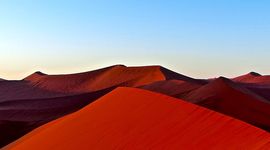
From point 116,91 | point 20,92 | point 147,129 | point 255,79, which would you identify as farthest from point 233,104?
point 255,79

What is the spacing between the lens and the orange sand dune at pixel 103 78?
63416mm

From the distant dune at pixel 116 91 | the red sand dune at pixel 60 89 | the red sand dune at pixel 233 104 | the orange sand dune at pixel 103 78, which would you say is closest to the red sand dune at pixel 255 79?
the distant dune at pixel 116 91

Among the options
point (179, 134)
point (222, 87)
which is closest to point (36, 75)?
point (222, 87)

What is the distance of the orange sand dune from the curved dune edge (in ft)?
142

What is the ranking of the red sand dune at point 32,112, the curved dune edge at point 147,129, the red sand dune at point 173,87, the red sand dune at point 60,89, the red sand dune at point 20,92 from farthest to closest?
1. the red sand dune at point 20,92
2. the red sand dune at point 60,89
3. the red sand dune at point 173,87
4. the red sand dune at point 32,112
5. the curved dune edge at point 147,129

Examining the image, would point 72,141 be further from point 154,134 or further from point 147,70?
point 147,70

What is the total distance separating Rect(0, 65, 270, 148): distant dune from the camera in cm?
2128

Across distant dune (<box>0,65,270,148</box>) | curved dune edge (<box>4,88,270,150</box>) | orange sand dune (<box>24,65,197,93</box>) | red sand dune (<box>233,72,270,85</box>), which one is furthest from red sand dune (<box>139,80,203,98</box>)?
red sand dune (<box>233,72,270,85</box>)

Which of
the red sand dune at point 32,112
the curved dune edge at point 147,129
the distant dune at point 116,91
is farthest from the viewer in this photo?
the red sand dune at point 32,112

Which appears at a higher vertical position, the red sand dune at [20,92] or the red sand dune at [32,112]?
the red sand dune at [32,112]

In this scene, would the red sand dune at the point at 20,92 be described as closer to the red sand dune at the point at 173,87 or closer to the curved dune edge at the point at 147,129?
the red sand dune at the point at 173,87

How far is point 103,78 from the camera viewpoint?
70.8 metres

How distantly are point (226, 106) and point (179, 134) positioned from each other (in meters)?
11.2

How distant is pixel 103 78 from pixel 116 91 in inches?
2080
